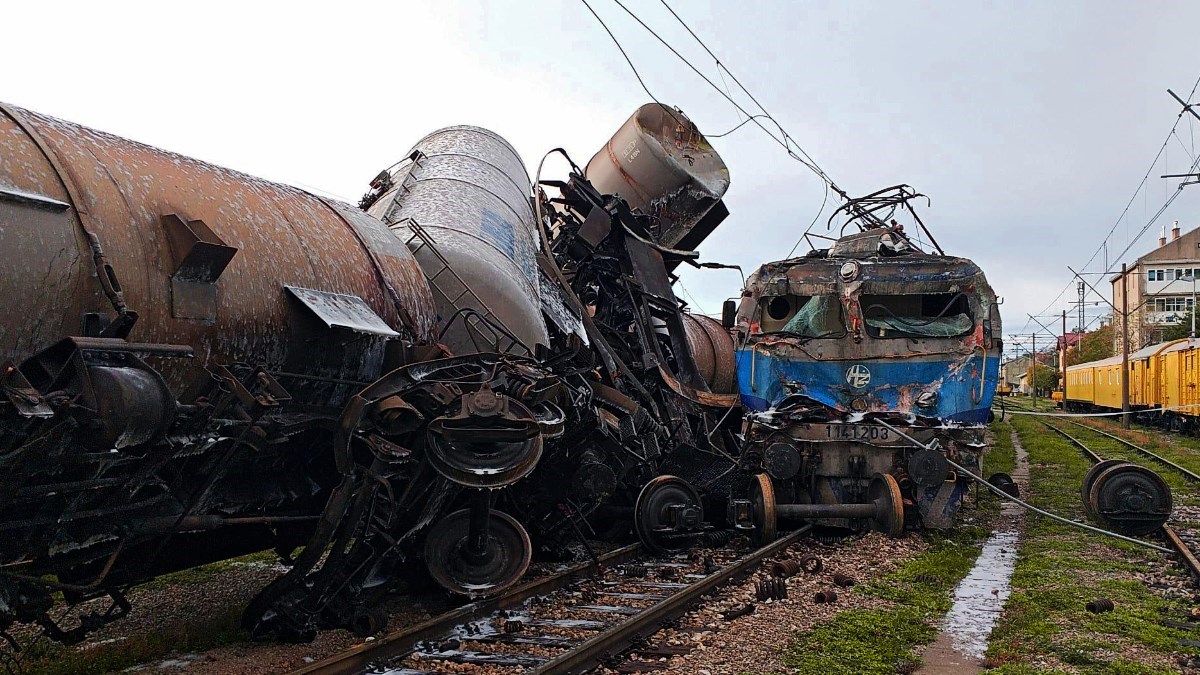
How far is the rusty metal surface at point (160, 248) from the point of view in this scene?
394cm

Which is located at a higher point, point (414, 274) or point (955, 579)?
point (414, 274)

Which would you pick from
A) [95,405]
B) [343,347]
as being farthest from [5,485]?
[343,347]

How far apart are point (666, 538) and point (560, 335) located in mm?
2164

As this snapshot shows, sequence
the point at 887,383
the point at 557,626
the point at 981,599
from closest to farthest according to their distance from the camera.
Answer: the point at 557,626 < the point at 981,599 < the point at 887,383

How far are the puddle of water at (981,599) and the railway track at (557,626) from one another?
5.63 ft

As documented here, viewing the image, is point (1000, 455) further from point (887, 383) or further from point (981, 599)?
point (981, 599)

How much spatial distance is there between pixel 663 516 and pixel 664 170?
6.24m

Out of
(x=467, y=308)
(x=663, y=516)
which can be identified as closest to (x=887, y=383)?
(x=663, y=516)

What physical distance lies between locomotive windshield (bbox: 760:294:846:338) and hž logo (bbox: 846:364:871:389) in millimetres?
413

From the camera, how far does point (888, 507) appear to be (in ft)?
31.4

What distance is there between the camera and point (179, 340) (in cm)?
461

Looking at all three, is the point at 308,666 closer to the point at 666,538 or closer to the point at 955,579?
the point at 666,538

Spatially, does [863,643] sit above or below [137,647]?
above

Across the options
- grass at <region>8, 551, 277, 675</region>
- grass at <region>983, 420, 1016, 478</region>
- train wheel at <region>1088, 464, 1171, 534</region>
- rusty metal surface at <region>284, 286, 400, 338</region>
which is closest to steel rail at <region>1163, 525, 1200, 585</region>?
train wheel at <region>1088, 464, 1171, 534</region>
